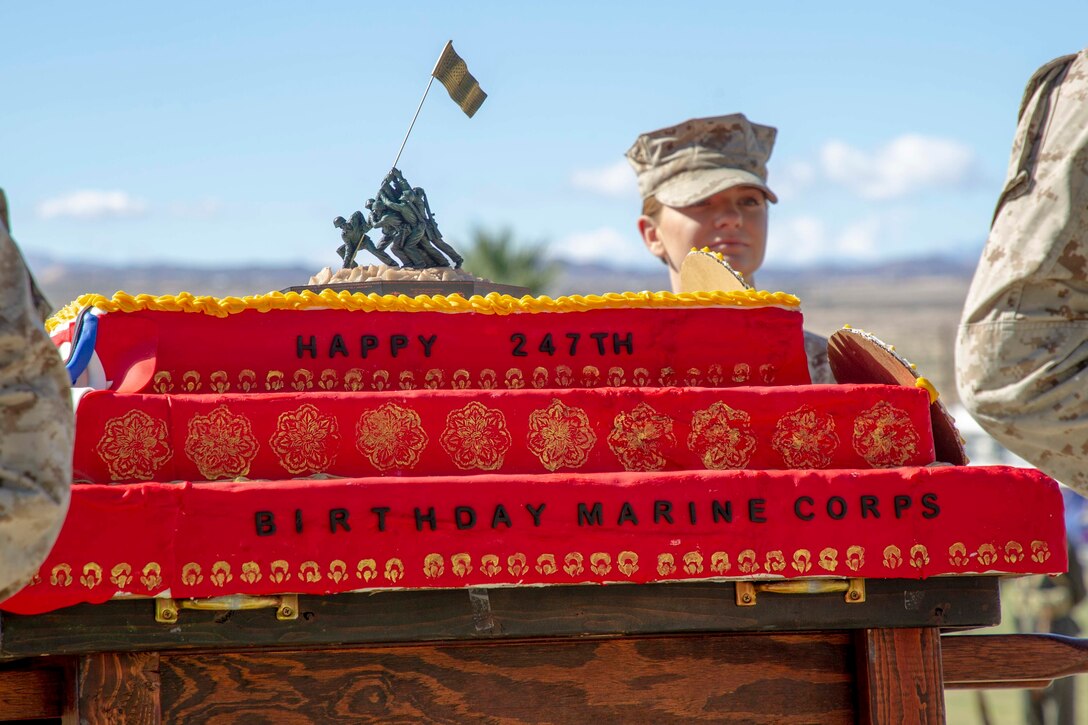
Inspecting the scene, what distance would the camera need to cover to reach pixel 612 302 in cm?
263

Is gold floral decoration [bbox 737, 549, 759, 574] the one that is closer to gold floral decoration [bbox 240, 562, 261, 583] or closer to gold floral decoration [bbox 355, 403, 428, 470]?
gold floral decoration [bbox 355, 403, 428, 470]

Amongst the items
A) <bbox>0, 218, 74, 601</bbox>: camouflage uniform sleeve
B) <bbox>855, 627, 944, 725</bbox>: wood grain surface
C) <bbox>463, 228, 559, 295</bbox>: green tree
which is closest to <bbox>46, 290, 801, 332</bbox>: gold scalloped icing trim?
<bbox>855, 627, 944, 725</bbox>: wood grain surface

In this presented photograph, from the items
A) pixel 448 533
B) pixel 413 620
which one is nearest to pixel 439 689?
pixel 413 620

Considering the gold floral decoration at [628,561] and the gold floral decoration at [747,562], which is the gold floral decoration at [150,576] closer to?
the gold floral decoration at [628,561]

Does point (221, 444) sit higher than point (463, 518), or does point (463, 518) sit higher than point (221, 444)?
point (221, 444)

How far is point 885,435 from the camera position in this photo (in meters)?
2.55

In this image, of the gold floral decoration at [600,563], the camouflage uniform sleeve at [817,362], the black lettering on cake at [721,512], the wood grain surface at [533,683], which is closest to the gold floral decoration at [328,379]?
the wood grain surface at [533,683]

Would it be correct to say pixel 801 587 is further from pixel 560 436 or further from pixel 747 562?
pixel 560 436

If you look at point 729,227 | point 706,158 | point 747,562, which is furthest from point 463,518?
point 706,158

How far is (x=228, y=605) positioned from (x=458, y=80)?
4.49ft

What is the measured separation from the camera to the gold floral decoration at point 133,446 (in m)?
2.35

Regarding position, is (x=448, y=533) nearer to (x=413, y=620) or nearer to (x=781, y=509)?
(x=413, y=620)

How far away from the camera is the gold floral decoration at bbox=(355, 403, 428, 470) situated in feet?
7.90

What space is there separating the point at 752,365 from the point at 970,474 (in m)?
0.45
